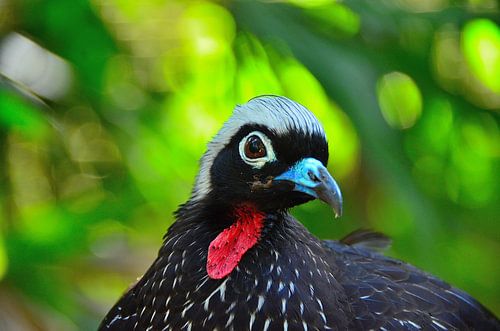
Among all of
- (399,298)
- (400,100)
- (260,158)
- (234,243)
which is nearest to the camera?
(260,158)

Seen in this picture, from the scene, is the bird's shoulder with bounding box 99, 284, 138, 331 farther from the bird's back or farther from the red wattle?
the red wattle

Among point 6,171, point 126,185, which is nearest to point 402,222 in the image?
point 126,185

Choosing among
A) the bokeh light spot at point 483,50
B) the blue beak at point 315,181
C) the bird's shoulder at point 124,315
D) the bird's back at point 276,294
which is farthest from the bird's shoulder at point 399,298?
the bokeh light spot at point 483,50

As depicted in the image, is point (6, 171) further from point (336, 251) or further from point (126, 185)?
point (336, 251)

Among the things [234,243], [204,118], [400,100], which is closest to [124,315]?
[234,243]

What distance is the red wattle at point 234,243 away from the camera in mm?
2459

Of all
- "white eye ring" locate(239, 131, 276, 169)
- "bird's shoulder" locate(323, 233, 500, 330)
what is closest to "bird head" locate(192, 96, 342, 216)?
"white eye ring" locate(239, 131, 276, 169)

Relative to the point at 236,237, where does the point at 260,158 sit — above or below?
above

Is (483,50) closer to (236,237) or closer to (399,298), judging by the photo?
(399,298)

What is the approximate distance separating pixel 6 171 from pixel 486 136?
2499mm

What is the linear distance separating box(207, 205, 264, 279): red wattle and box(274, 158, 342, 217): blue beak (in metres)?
0.20

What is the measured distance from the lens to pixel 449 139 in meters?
4.49

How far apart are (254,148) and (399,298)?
724mm

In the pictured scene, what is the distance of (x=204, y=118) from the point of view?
448 cm
